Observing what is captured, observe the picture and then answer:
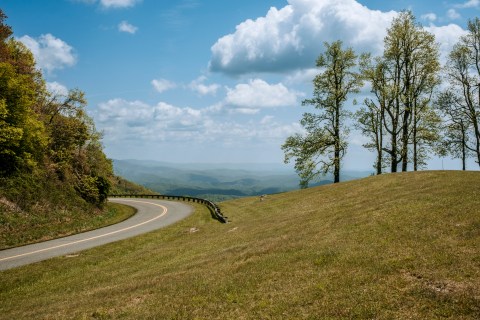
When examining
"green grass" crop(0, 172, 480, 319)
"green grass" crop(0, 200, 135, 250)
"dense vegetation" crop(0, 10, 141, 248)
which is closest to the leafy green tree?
"dense vegetation" crop(0, 10, 141, 248)

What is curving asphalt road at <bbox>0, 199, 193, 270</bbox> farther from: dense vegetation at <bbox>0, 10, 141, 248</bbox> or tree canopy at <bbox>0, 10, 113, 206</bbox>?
tree canopy at <bbox>0, 10, 113, 206</bbox>

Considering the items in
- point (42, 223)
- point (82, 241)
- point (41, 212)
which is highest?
point (41, 212)

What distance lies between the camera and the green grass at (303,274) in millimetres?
11102

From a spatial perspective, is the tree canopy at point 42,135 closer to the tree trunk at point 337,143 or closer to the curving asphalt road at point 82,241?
the curving asphalt road at point 82,241

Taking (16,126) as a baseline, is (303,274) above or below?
below

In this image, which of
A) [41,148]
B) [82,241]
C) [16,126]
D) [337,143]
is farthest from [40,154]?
[337,143]

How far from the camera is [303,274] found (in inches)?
561

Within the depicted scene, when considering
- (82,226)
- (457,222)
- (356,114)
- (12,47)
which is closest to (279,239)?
(457,222)

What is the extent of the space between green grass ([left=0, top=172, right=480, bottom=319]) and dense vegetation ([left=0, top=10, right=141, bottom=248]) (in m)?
15.3

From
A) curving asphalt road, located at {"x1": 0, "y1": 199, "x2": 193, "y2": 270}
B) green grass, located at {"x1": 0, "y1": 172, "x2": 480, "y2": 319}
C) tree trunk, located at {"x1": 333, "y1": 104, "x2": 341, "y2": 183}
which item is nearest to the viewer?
green grass, located at {"x1": 0, "y1": 172, "x2": 480, "y2": 319}

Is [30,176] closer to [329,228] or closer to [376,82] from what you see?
[329,228]

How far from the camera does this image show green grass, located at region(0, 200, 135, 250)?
111 feet

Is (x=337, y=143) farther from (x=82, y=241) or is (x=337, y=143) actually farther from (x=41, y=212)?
(x=41, y=212)

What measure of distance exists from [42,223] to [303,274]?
3439cm
